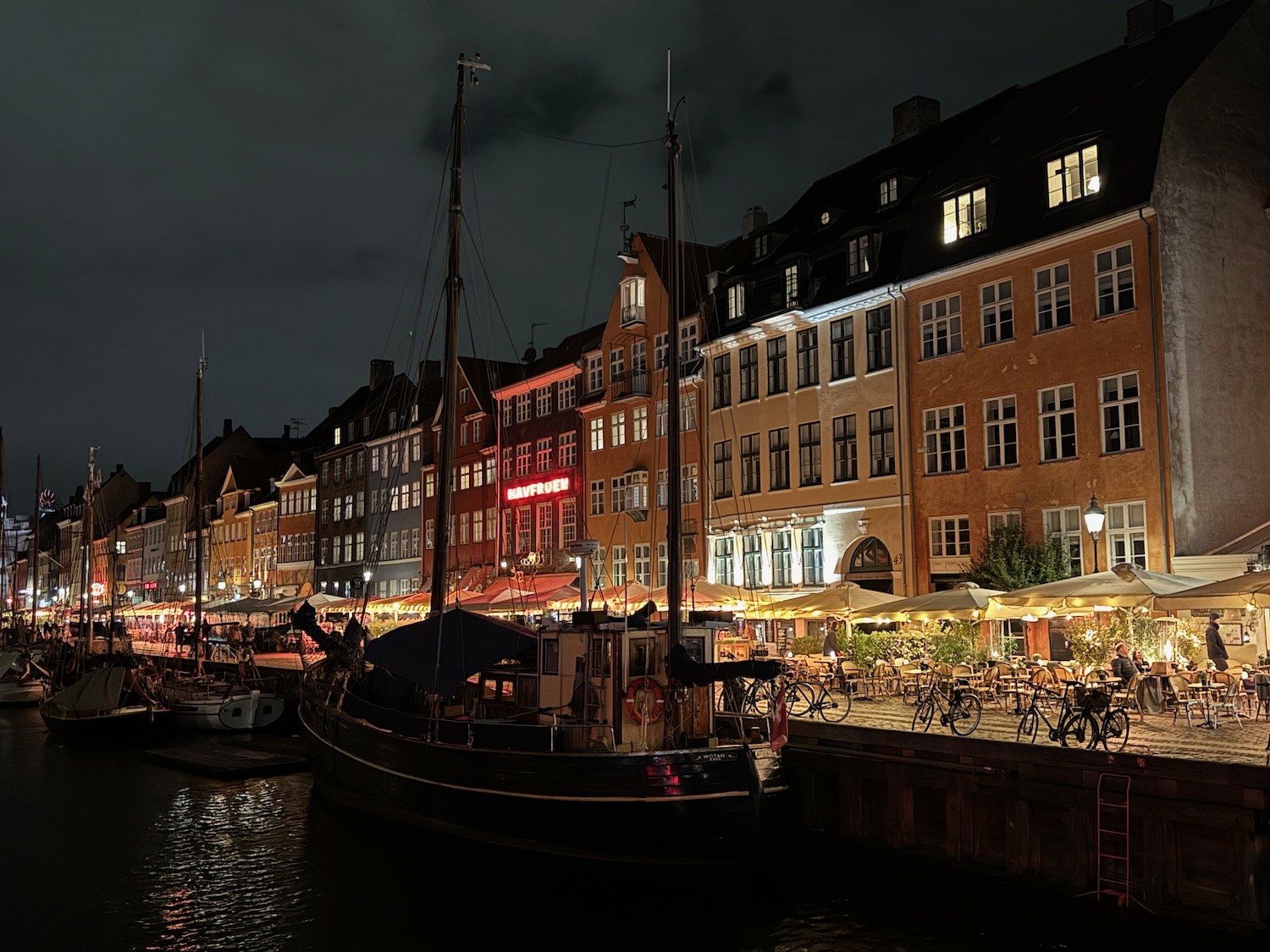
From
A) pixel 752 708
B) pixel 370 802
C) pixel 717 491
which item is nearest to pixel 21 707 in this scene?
pixel 717 491

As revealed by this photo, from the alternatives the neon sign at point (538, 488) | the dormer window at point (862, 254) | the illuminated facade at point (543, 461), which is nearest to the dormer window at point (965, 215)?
the dormer window at point (862, 254)

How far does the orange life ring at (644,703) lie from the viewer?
801 inches

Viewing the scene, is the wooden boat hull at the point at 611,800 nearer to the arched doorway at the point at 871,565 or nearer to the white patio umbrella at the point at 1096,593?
the white patio umbrella at the point at 1096,593

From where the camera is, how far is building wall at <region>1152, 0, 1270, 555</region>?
29.3 metres

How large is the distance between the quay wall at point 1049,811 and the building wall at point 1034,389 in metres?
Answer: 12.3

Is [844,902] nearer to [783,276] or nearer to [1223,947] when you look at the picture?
[1223,947]

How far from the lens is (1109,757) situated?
16703mm

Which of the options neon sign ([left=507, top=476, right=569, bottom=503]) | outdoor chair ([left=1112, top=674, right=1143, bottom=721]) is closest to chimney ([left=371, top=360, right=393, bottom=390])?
neon sign ([left=507, top=476, right=569, bottom=503])

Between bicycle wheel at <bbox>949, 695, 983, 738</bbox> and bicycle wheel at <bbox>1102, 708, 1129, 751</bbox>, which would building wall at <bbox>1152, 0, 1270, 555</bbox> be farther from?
bicycle wheel at <bbox>1102, 708, 1129, 751</bbox>

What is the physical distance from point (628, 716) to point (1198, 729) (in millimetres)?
9670

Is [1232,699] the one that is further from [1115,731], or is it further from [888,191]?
[888,191]

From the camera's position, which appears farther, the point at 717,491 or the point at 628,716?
the point at 717,491

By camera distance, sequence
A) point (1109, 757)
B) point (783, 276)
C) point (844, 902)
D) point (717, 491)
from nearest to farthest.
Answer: point (1109, 757) → point (844, 902) → point (783, 276) → point (717, 491)

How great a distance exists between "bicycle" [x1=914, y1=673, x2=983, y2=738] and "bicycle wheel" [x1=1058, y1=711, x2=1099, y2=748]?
1768 mm
